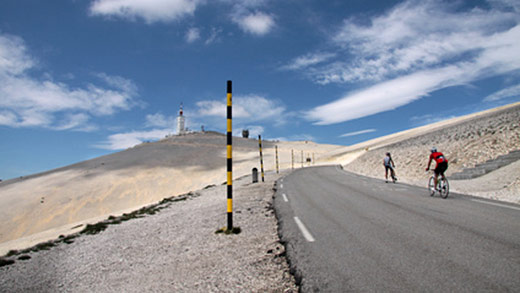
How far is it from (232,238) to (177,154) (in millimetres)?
64569

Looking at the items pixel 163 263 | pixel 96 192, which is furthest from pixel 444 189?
pixel 96 192

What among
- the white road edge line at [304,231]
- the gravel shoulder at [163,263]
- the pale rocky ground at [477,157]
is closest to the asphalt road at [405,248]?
the white road edge line at [304,231]

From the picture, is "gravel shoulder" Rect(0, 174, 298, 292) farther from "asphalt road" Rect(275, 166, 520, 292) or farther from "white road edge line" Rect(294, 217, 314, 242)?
"white road edge line" Rect(294, 217, 314, 242)

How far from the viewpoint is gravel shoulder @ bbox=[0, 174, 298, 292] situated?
→ 3.95 m

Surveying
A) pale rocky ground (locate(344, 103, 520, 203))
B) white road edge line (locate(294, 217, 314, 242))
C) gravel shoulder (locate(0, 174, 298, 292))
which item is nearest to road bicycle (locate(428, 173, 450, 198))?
pale rocky ground (locate(344, 103, 520, 203))

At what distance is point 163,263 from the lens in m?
4.88

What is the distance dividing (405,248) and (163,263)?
3975mm

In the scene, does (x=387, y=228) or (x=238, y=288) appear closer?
(x=238, y=288)

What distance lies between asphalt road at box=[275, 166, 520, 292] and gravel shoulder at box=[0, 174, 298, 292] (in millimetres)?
443

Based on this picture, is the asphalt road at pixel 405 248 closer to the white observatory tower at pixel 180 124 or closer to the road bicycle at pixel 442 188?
the road bicycle at pixel 442 188

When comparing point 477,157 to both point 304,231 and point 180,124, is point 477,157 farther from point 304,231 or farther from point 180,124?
point 180,124

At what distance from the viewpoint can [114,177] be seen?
43.2 metres

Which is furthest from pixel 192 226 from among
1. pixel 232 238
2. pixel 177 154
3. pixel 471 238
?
pixel 177 154

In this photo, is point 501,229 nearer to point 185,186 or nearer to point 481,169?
point 481,169
